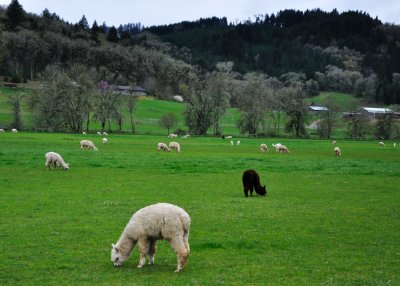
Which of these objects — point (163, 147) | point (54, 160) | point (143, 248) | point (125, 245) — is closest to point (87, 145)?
point (163, 147)

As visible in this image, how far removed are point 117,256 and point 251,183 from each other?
14.6 m

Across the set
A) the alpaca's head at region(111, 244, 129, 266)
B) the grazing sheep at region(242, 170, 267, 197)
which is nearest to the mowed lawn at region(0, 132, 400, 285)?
the alpaca's head at region(111, 244, 129, 266)

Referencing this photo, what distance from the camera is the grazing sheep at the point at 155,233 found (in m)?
11.6

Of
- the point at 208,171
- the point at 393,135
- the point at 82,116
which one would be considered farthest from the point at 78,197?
the point at 393,135

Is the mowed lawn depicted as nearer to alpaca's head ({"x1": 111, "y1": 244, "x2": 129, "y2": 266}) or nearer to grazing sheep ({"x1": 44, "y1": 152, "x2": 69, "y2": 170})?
alpaca's head ({"x1": 111, "y1": 244, "x2": 129, "y2": 266})

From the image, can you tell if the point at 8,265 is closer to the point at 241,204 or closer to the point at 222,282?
the point at 222,282

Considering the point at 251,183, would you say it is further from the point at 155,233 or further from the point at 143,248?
the point at 155,233

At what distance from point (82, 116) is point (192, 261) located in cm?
Answer: 9797

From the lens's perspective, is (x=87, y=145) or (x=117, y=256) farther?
(x=87, y=145)

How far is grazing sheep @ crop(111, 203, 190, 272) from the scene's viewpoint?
11.6m

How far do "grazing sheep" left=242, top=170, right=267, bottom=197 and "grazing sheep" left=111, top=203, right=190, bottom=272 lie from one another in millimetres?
13500

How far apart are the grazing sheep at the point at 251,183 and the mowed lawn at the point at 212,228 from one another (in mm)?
835

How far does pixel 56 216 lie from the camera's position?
18.8m

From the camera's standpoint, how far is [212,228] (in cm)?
1712
